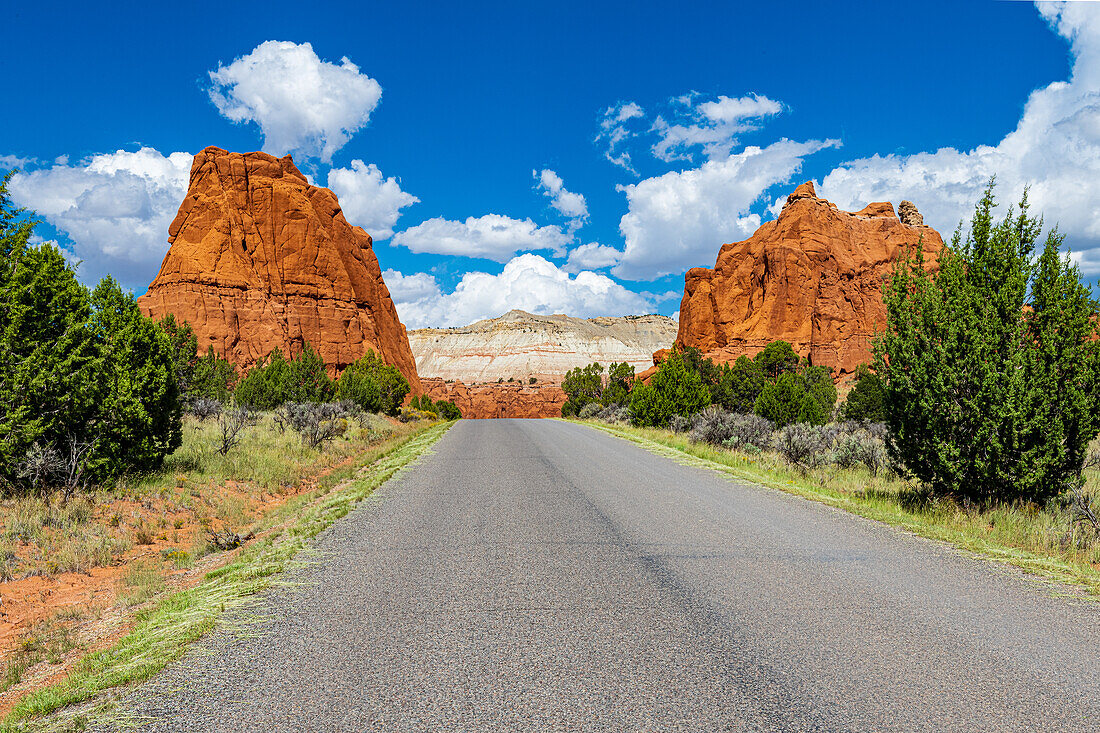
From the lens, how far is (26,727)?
3.12 meters

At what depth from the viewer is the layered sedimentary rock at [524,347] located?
473 ft

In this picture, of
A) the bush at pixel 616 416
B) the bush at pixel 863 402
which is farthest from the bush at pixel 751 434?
the bush at pixel 616 416

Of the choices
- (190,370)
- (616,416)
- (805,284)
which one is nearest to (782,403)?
(616,416)

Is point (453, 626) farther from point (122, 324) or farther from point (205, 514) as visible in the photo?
point (122, 324)

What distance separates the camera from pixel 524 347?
15088 cm

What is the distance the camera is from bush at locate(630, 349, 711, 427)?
32.5 meters

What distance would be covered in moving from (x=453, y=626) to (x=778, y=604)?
102 inches

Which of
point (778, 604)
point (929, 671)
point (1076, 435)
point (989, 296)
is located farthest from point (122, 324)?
point (1076, 435)

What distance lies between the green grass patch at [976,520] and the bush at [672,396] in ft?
61.4

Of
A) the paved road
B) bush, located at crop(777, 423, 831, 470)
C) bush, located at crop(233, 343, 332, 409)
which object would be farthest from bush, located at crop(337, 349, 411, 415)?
the paved road

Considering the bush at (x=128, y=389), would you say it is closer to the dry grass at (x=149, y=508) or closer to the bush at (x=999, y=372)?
the dry grass at (x=149, y=508)

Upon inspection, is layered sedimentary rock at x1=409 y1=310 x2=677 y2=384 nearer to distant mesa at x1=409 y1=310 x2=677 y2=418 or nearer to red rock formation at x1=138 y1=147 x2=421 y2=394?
distant mesa at x1=409 y1=310 x2=677 y2=418

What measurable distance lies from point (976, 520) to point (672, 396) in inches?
982

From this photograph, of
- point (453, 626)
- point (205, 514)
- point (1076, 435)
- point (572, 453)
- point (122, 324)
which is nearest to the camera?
point (453, 626)
